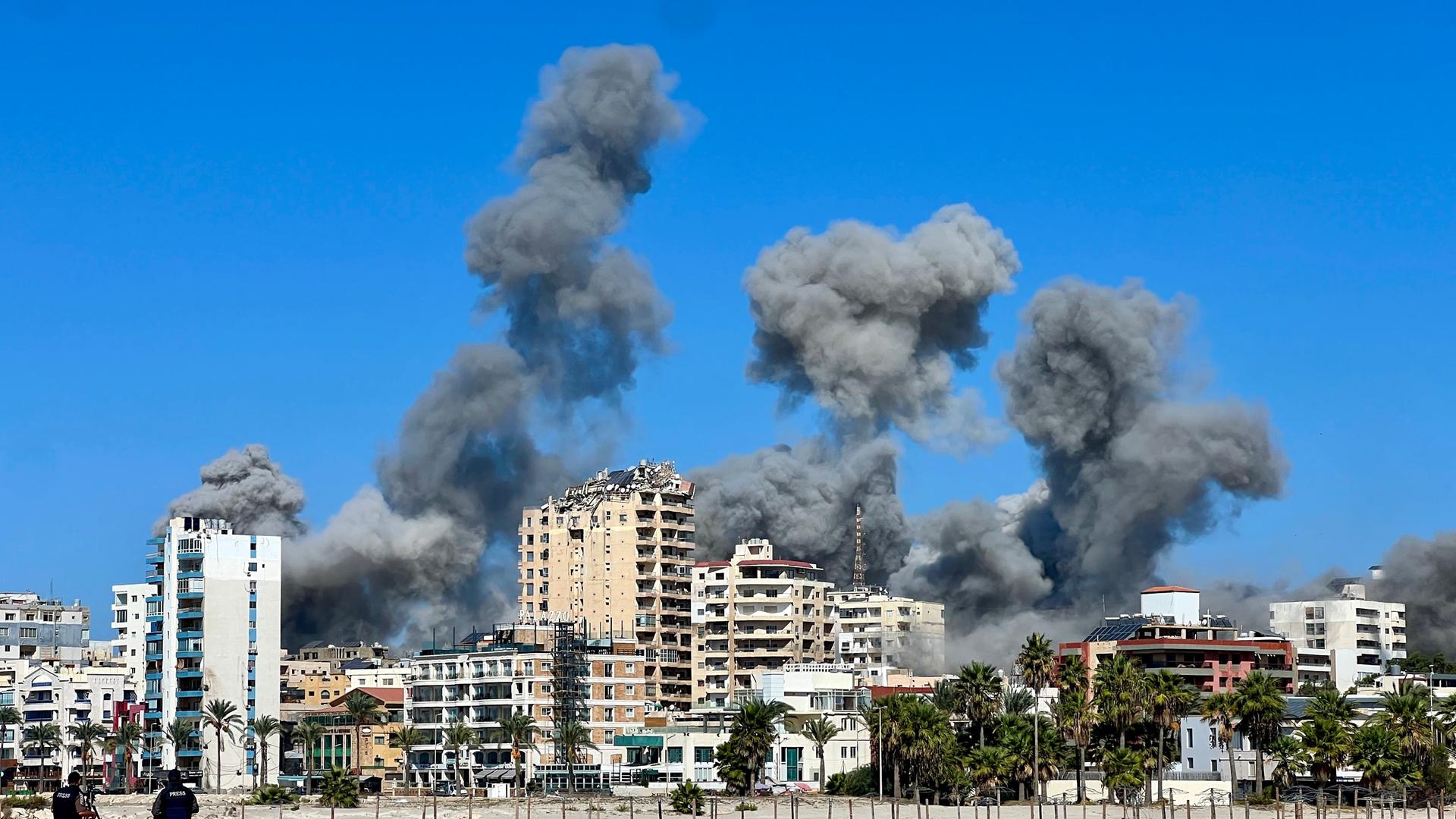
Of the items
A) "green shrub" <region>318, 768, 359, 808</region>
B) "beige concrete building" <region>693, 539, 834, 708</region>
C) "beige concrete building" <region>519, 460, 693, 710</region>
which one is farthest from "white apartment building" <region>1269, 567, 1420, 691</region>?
"green shrub" <region>318, 768, 359, 808</region>

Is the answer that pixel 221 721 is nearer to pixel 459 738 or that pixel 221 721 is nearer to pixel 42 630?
pixel 459 738

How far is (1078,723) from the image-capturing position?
9375cm

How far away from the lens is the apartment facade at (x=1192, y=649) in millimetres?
121312

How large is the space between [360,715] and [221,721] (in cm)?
832

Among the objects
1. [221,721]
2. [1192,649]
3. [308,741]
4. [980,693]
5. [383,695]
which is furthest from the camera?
[383,695]

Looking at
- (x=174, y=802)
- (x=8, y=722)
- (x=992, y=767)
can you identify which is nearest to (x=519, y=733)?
(x=8, y=722)

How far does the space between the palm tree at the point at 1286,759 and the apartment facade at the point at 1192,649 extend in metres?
23.9

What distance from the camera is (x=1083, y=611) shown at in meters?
156

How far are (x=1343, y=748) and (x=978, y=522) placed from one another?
3222 inches

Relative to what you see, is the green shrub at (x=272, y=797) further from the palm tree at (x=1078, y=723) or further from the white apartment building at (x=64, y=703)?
the palm tree at (x=1078, y=723)

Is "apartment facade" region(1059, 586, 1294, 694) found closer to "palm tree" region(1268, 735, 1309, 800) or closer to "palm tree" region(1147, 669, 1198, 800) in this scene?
"palm tree" region(1147, 669, 1198, 800)

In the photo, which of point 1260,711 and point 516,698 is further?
point 516,698

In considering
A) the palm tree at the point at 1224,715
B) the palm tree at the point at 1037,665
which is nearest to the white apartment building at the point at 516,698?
the palm tree at the point at 1037,665

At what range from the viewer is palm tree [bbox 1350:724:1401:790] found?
8594 cm
